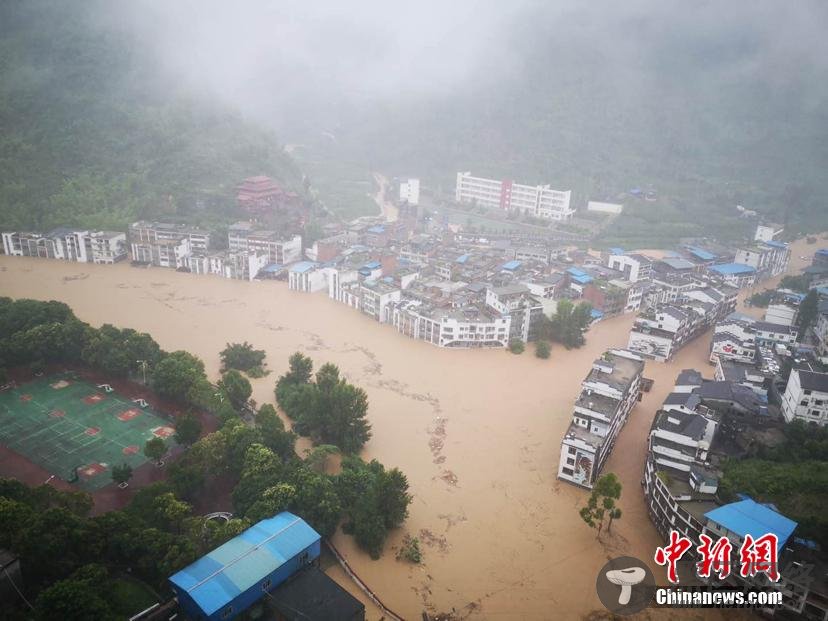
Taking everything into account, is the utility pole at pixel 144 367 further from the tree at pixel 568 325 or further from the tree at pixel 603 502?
the tree at pixel 568 325

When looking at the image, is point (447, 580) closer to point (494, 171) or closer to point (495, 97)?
point (494, 171)

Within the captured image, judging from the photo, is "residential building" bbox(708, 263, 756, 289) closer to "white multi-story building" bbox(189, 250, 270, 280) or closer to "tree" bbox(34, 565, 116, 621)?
"white multi-story building" bbox(189, 250, 270, 280)

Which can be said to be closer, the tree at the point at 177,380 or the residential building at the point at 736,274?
the tree at the point at 177,380

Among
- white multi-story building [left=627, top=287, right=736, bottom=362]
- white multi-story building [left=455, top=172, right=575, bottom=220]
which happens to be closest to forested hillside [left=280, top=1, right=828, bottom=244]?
white multi-story building [left=455, top=172, right=575, bottom=220]

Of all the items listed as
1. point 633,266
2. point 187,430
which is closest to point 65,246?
point 187,430

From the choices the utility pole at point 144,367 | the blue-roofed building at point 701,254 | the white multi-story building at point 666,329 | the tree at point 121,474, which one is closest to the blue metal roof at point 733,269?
the blue-roofed building at point 701,254

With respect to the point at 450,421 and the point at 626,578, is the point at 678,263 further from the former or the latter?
the point at 626,578
